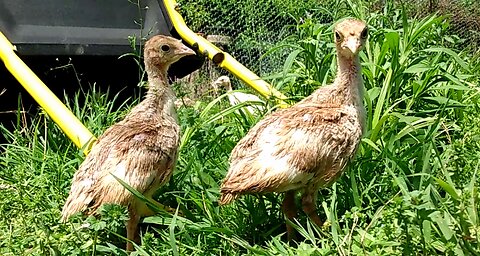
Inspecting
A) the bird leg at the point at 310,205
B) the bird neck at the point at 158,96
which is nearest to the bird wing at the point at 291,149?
the bird leg at the point at 310,205

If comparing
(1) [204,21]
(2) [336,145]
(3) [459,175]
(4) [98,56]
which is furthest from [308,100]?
(1) [204,21]

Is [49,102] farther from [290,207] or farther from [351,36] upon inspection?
[351,36]

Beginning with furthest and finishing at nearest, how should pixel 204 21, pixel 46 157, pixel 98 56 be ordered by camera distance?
pixel 204 21 → pixel 98 56 → pixel 46 157

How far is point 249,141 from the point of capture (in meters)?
3.23

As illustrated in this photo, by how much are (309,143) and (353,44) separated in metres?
0.48

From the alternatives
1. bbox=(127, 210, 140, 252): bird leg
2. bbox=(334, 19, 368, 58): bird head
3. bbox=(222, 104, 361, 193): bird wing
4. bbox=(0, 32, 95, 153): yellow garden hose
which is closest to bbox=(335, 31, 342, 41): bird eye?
bbox=(334, 19, 368, 58): bird head

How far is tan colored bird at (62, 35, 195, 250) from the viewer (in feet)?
10.7

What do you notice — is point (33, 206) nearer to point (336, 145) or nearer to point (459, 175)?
point (336, 145)

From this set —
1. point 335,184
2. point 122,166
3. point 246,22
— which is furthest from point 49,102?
point 246,22

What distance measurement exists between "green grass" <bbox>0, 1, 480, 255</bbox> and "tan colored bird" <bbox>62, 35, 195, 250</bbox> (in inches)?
3.9

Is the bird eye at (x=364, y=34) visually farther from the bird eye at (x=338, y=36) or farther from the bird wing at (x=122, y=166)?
the bird wing at (x=122, y=166)

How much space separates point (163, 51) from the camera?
3873 millimetres

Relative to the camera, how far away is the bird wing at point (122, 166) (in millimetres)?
3250

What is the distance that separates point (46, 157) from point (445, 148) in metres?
1.98
